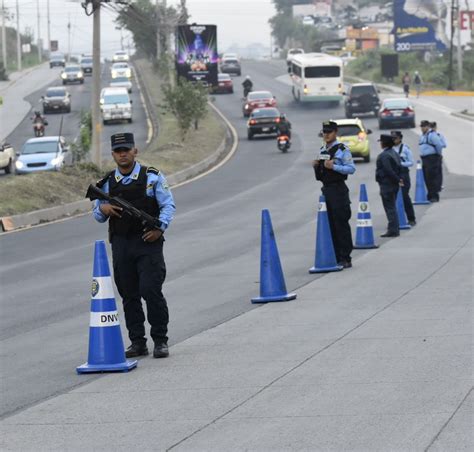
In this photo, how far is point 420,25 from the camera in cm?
10981

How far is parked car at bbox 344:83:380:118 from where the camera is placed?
2734 inches

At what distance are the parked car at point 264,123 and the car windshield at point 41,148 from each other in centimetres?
1548

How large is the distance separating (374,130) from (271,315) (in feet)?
165

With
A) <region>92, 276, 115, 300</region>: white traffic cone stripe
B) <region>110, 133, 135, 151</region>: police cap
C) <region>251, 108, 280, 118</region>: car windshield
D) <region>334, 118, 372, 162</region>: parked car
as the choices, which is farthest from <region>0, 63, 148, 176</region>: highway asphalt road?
<region>92, 276, 115, 300</region>: white traffic cone stripe

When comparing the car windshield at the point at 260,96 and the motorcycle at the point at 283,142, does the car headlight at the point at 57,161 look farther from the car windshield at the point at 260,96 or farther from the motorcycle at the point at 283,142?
the car windshield at the point at 260,96

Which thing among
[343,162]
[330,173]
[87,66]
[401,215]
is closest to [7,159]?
[401,215]

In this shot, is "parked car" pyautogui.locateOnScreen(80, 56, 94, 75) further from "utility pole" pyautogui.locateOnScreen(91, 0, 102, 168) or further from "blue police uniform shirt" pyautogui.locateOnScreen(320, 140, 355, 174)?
"blue police uniform shirt" pyautogui.locateOnScreen(320, 140, 355, 174)

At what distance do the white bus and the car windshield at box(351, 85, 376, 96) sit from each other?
581 centimetres

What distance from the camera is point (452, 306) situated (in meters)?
13.1

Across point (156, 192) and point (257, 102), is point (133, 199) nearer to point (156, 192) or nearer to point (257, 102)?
point (156, 192)

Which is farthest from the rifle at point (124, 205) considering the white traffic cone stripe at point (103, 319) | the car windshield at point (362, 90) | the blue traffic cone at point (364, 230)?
the car windshield at point (362, 90)

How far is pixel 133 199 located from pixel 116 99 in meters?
62.6

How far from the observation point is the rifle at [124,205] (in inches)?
397

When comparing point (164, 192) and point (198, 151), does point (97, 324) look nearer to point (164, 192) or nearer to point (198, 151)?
point (164, 192)
